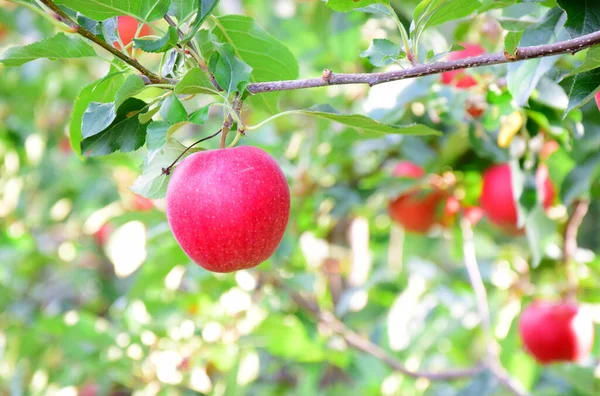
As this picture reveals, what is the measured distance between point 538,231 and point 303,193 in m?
0.57

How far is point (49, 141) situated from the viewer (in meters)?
2.15

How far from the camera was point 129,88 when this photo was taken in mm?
594

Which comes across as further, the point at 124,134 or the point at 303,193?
the point at 303,193

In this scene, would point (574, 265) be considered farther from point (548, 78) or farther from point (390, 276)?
point (548, 78)

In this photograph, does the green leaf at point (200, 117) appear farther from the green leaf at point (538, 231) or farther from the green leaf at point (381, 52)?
the green leaf at point (538, 231)

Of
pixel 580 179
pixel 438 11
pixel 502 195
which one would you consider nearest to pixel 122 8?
pixel 438 11

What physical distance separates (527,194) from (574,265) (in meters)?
0.51

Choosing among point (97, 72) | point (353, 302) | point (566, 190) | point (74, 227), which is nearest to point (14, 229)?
point (74, 227)

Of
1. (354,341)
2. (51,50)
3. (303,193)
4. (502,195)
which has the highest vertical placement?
(51,50)

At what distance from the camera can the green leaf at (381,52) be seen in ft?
2.10

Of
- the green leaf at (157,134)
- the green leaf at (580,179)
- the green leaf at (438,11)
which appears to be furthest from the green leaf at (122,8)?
the green leaf at (580,179)

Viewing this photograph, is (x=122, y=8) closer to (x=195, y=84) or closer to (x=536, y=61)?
(x=195, y=84)

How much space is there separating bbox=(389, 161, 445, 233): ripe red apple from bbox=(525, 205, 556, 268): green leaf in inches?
12.7

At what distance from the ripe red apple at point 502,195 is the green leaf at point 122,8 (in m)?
0.81
